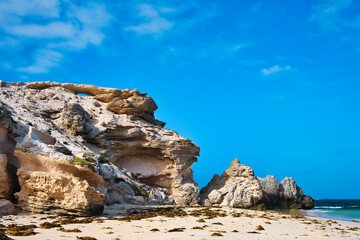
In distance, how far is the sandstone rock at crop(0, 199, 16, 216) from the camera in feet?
37.6

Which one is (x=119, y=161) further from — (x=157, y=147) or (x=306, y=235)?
(x=306, y=235)

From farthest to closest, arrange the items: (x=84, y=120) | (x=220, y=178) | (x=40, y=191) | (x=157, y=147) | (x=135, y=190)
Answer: (x=220, y=178) → (x=157, y=147) → (x=84, y=120) → (x=135, y=190) → (x=40, y=191)

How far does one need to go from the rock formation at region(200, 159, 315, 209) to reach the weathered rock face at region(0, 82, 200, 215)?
1821 mm

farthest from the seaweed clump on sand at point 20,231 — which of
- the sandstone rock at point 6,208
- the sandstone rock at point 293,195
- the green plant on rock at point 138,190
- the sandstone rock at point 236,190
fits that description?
the sandstone rock at point 293,195

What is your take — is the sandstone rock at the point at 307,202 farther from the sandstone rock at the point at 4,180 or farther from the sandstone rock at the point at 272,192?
the sandstone rock at the point at 4,180

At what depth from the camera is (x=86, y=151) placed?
53.8ft

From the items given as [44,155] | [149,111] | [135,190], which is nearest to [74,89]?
[149,111]

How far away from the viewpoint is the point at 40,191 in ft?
40.4

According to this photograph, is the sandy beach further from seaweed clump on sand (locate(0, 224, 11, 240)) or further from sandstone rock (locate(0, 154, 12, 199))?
sandstone rock (locate(0, 154, 12, 199))

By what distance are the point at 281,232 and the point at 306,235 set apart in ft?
2.52

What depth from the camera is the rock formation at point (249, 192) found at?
24.3 meters

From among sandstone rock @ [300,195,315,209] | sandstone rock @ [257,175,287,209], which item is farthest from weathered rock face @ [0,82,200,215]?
sandstone rock @ [300,195,315,209]

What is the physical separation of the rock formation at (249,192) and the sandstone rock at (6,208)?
1574cm

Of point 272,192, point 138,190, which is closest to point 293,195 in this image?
point 272,192
